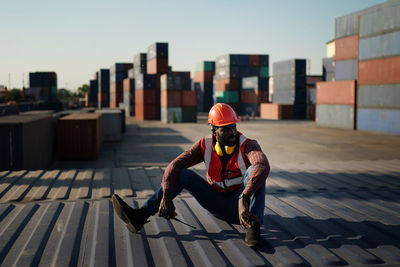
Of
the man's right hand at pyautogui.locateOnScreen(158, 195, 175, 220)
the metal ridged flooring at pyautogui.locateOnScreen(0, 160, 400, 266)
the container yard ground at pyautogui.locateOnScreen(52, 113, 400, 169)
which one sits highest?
the man's right hand at pyautogui.locateOnScreen(158, 195, 175, 220)

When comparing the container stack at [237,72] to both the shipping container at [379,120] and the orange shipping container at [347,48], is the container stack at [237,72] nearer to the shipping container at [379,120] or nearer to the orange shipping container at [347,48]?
the orange shipping container at [347,48]

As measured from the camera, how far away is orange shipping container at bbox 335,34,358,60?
29.0 metres

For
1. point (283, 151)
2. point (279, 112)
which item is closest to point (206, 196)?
point (283, 151)

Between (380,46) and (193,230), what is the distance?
964 inches

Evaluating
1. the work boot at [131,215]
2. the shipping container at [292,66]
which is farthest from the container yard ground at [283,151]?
the shipping container at [292,66]

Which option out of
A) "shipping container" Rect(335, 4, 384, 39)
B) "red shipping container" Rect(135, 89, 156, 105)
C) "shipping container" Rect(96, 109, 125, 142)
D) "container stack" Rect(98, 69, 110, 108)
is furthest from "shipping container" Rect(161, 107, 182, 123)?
"container stack" Rect(98, 69, 110, 108)

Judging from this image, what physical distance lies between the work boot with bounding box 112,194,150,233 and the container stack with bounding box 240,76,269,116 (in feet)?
149

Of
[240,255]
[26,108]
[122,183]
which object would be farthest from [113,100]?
[240,255]

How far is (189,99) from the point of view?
39.3 metres

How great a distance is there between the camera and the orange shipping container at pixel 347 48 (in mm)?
29031

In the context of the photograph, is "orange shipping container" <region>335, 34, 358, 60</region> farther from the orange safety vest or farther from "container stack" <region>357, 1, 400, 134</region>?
the orange safety vest

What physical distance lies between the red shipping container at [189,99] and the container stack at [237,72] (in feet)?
45.0

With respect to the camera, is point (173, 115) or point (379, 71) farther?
point (173, 115)

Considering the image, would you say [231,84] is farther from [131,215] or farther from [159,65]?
[131,215]
